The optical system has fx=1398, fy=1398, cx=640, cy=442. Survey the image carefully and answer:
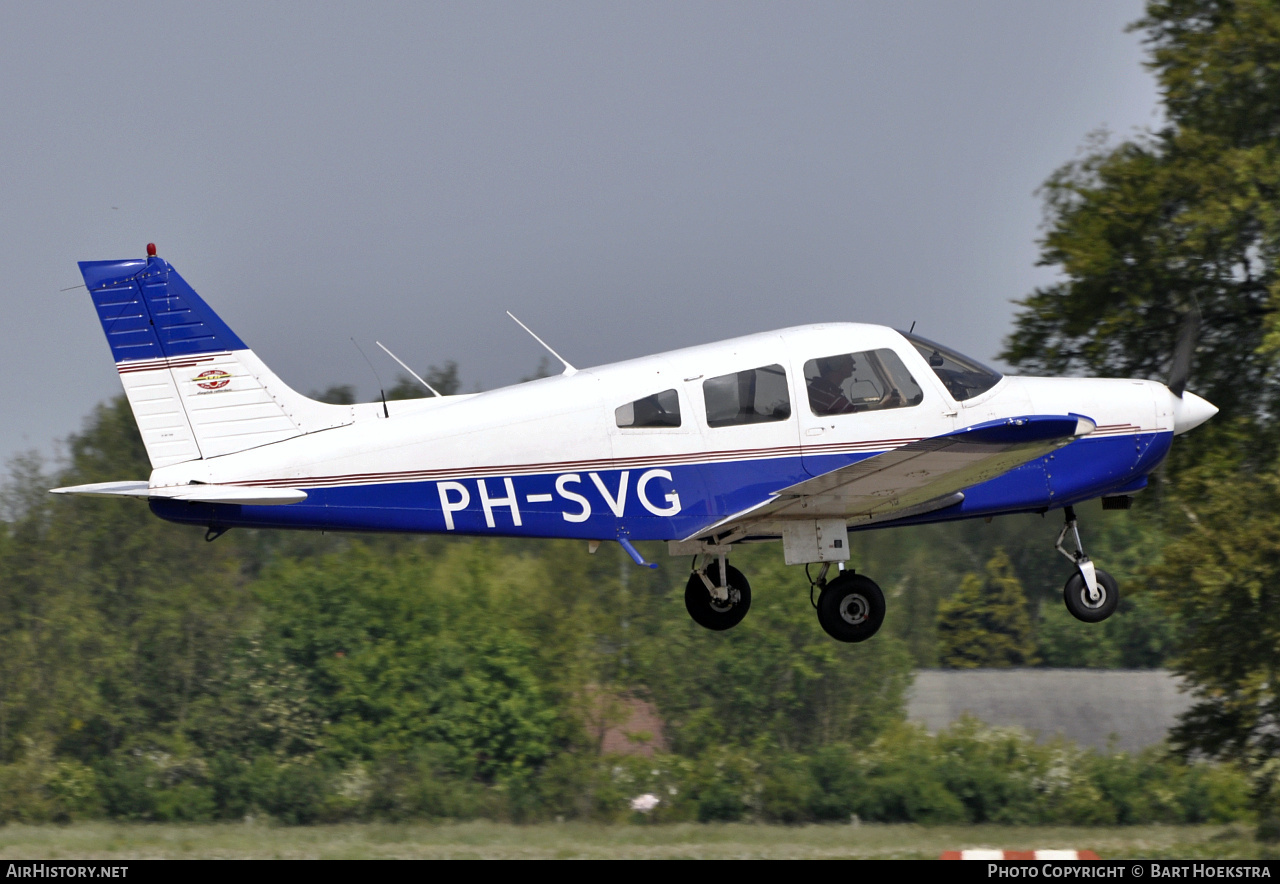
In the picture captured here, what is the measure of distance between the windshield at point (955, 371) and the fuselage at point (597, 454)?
38 centimetres

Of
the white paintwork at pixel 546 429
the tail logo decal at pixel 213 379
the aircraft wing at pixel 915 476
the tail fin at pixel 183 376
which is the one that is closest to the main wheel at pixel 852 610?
the aircraft wing at pixel 915 476

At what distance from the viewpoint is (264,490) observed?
1048 centimetres

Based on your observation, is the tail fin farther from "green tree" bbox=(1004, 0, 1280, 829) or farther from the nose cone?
"green tree" bbox=(1004, 0, 1280, 829)

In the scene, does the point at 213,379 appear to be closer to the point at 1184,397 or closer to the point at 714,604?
the point at 714,604

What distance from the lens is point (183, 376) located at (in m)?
10.9

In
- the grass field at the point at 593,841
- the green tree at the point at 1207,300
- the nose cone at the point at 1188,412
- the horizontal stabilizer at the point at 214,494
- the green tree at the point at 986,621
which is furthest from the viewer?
the green tree at the point at 986,621

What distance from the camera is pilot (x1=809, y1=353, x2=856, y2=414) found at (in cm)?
1066

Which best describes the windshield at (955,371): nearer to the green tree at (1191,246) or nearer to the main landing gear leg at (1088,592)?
the main landing gear leg at (1088,592)

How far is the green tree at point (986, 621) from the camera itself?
4203cm

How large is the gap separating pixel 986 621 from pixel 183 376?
115ft

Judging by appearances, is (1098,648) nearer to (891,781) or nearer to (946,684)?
(946,684)

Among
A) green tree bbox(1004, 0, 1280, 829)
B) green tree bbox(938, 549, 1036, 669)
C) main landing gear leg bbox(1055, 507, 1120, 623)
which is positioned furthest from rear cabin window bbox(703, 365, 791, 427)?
green tree bbox(938, 549, 1036, 669)

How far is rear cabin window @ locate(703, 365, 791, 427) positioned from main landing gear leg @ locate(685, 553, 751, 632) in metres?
1.67

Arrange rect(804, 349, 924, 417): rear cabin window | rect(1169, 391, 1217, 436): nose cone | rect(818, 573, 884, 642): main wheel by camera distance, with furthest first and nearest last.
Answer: rect(1169, 391, 1217, 436): nose cone, rect(818, 573, 884, 642): main wheel, rect(804, 349, 924, 417): rear cabin window
